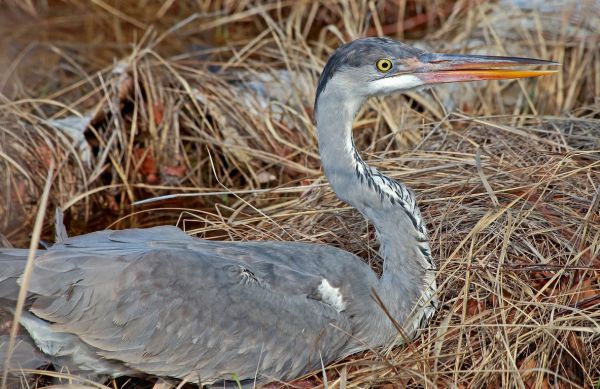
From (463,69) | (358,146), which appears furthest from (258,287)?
(358,146)

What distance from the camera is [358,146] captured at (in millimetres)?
6160

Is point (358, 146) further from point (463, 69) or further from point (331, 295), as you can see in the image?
point (331, 295)

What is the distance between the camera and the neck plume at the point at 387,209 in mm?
3980

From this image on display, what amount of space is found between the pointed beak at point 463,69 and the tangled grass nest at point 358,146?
357 millimetres

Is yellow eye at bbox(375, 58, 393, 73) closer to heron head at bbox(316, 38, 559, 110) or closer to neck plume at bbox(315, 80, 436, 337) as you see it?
heron head at bbox(316, 38, 559, 110)

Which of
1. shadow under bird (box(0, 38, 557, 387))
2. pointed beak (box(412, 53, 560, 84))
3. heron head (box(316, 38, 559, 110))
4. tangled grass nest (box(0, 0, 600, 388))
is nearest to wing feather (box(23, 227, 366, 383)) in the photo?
shadow under bird (box(0, 38, 557, 387))

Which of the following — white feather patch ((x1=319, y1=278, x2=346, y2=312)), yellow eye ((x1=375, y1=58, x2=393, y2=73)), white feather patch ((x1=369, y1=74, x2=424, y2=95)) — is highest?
yellow eye ((x1=375, y1=58, x2=393, y2=73))

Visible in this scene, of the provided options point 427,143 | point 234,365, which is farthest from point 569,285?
point 427,143

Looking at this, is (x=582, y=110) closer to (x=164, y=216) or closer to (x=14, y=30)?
(x=164, y=216)

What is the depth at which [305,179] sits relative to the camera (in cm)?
519

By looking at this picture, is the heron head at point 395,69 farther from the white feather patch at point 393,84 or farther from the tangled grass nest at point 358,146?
the tangled grass nest at point 358,146

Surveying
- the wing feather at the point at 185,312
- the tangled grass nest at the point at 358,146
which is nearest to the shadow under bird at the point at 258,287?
the wing feather at the point at 185,312

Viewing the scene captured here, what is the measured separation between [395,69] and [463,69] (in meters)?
0.29

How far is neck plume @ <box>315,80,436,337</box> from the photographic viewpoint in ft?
13.1
